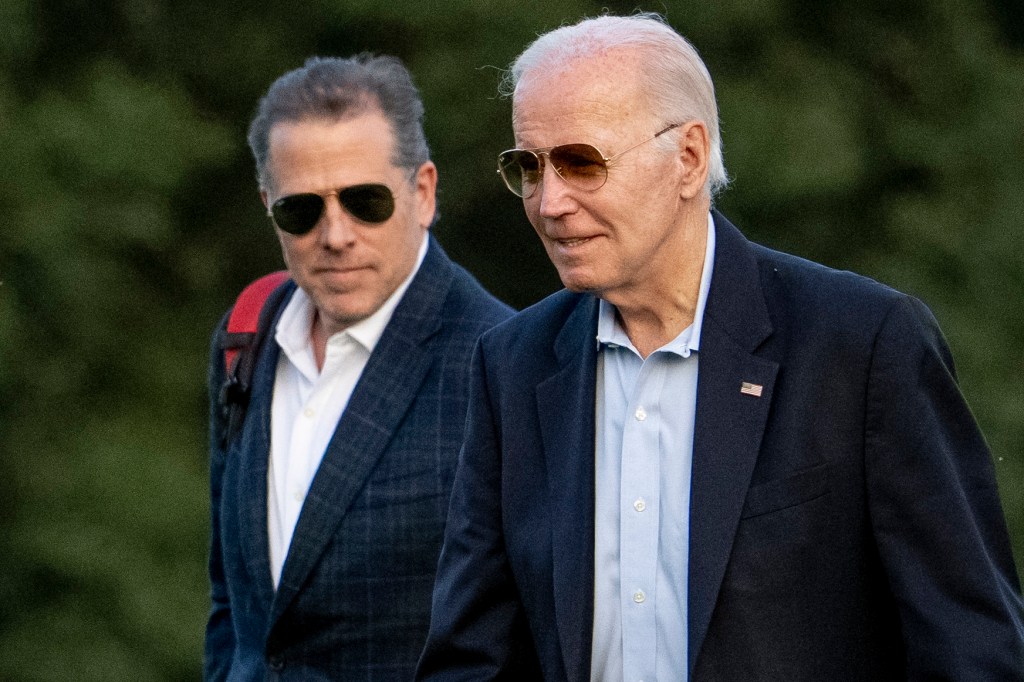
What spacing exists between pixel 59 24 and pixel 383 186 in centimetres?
410

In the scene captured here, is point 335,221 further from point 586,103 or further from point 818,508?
point 818,508

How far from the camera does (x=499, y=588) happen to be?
8.79 feet

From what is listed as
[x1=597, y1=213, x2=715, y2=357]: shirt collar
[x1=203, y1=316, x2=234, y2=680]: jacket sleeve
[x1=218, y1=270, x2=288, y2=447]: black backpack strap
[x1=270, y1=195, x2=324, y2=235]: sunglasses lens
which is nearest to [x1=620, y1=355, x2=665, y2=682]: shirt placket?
[x1=597, y1=213, x2=715, y2=357]: shirt collar

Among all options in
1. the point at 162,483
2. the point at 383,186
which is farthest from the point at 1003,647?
the point at 162,483

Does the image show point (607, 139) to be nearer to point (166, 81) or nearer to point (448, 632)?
point (448, 632)

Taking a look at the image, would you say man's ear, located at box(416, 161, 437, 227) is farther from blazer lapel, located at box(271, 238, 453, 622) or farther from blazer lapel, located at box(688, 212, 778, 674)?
blazer lapel, located at box(688, 212, 778, 674)

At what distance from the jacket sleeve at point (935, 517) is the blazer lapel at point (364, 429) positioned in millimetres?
1195

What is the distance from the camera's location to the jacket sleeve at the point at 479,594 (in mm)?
2660

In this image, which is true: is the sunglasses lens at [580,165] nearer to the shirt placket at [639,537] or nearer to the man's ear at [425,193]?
the shirt placket at [639,537]

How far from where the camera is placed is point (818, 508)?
233cm

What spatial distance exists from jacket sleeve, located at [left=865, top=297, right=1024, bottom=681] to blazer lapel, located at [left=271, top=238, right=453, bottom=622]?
1195mm

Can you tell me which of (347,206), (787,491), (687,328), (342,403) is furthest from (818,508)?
(347,206)

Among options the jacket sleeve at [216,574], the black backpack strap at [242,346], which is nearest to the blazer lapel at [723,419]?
the black backpack strap at [242,346]

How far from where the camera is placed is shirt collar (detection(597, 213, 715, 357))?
2549mm
